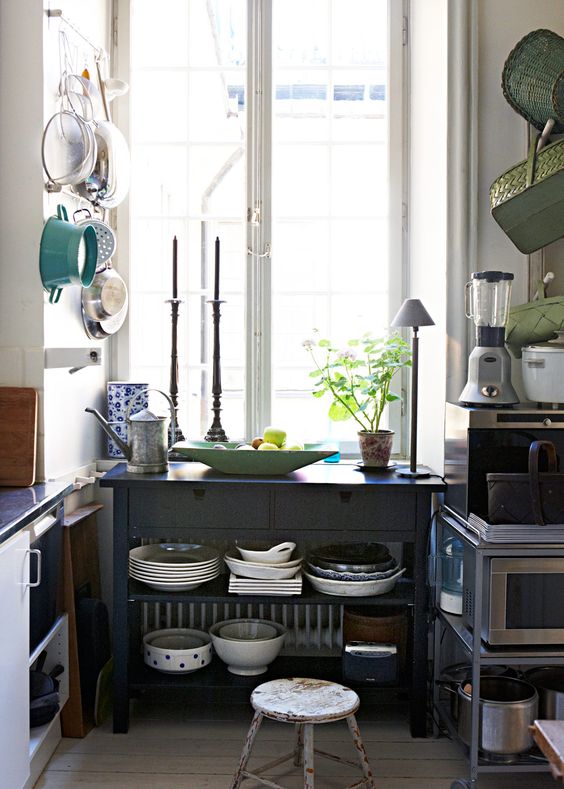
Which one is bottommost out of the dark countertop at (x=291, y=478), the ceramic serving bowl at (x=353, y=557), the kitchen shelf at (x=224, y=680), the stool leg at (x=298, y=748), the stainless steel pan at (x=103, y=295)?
the stool leg at (x=298, y=748)

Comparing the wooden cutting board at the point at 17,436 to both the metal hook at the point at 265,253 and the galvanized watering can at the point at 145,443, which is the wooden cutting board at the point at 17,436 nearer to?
the galvanized watering can at the point at 145,443

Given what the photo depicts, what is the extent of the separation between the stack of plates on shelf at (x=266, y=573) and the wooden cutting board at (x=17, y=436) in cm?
77

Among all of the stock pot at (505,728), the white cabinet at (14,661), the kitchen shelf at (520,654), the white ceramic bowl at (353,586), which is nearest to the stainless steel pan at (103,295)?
the white cabinet at (14,661)

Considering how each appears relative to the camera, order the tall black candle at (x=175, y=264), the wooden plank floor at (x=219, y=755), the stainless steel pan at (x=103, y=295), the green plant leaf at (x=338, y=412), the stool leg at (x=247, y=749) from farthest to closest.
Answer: the tall black candle at (x=175, y=264)
the green plant leaf at (x=338, y=412)
the stainless steel pan at (x=103, y=295)
the wooden plank floor at (x=219, y=755)
the stool leg at (x=247, y=749)

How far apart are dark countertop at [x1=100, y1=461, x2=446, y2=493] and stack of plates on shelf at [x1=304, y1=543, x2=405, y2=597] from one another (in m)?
0.31

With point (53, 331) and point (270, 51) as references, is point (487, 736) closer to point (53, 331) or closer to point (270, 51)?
point (53, 331)

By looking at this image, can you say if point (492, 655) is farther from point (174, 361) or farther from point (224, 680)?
point (174, 361)

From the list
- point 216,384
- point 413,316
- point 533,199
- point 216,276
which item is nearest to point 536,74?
point 533,199

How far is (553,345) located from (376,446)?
2.43ft

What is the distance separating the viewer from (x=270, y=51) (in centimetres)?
374

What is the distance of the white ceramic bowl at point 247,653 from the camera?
318cm

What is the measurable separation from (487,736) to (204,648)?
1.05 metres

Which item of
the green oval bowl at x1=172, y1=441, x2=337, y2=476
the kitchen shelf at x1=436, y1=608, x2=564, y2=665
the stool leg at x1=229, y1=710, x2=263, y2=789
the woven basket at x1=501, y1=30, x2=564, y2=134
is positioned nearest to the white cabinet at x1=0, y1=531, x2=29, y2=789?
the stool leg at x1=229, y1=710, x2=263, y2=789

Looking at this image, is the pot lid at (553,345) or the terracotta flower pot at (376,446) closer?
the pot lid at (553,345)
